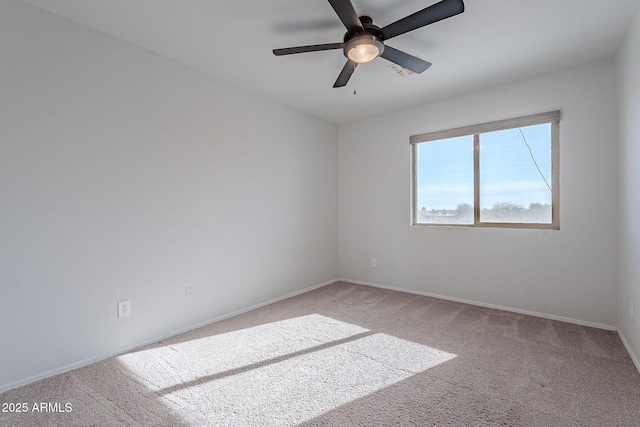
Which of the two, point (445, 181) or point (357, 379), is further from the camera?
point (445, 181)

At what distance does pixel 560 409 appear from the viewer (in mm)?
1629

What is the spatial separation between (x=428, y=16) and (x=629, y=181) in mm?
2007

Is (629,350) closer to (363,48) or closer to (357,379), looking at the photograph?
(357,379)

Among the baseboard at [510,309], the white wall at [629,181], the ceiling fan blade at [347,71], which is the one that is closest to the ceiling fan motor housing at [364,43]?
the ceiling fan blade at [347,71]

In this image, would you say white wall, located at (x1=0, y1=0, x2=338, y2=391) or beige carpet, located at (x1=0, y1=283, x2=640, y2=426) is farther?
white wall, located at (x1=0, y1=0, x2=338, y2=391)

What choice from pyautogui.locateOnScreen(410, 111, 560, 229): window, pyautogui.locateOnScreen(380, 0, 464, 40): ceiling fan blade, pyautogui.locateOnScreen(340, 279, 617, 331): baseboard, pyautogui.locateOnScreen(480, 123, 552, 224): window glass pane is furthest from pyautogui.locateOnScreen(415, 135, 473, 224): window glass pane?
pyautogui.locateOnScreen(380, 0, 464, 40): ceiling fan blade

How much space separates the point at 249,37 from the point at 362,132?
2358mm

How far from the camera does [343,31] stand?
2244mm

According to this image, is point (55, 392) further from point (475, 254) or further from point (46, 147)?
point (475, 254)

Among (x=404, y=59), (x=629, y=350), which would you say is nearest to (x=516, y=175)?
(x=629, y=350)

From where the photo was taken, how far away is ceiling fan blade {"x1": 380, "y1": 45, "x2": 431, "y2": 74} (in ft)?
6.81

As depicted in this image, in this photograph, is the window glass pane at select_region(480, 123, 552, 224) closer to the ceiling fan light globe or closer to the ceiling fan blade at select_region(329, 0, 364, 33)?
the ceiling fan light globe

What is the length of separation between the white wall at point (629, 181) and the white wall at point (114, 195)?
10.5ft

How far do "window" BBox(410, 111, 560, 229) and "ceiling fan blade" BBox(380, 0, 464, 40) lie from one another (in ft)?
6.57
